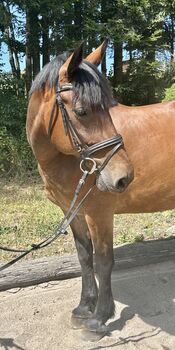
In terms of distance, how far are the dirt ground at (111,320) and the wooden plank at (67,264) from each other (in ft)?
0.21

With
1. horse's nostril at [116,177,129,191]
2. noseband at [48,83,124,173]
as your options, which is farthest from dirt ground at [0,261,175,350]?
noseband at [48,83,124,173]

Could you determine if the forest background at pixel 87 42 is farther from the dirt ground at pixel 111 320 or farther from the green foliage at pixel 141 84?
the dirt ground at pixel 111 320

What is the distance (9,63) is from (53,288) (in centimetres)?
914

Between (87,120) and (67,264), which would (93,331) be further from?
(87,120)

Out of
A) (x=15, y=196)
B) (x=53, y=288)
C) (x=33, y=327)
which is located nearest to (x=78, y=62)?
(x=33, y=327)

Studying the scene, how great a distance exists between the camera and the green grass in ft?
14.1

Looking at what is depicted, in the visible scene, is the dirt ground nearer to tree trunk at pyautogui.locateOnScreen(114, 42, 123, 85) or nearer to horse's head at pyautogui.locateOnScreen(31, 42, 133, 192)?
horse's head at pyautogui.locateOnScreen(31, 42, 133, 192)

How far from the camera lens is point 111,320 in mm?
3008

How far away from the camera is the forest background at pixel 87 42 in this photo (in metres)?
9.41

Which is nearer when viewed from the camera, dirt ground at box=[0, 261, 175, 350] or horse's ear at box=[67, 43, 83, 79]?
horse's ear at box=[67, 43, 83, 79]

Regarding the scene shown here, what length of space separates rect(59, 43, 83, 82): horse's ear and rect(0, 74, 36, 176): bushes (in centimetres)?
580

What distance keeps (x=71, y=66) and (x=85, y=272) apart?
1711 mm

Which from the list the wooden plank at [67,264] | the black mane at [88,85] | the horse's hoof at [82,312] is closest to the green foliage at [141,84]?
the wooden plank at [67,264]

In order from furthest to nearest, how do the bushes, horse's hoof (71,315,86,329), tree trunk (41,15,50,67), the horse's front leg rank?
tree trunk (41,15,50,67), the bushes, horse's hoof (71,315,86,329), the horse's front leg
